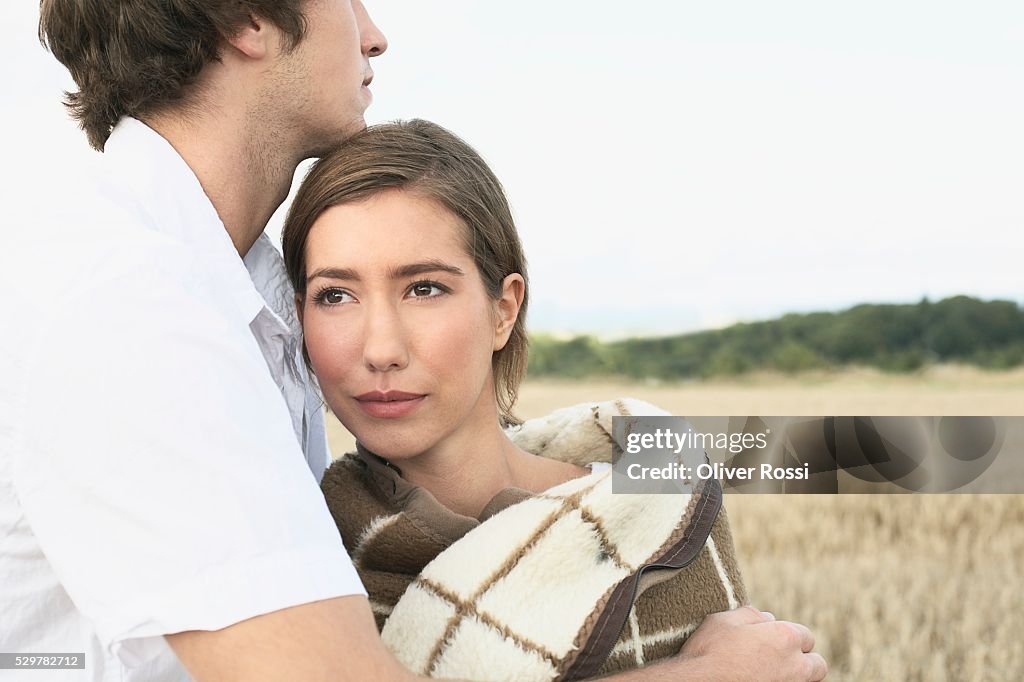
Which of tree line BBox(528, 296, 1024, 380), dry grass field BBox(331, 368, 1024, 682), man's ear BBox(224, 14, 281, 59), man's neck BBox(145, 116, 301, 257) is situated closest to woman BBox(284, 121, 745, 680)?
man's neck BBox(145, 116, 301, 257)

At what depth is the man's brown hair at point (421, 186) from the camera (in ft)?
7.13

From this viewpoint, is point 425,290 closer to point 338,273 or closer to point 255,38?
point 338,273

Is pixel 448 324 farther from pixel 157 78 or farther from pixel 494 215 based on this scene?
pixel 157 78

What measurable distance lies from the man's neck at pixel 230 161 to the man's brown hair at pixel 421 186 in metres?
0.10

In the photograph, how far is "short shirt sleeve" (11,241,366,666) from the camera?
1.44 meters

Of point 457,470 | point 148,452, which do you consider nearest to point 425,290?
point 457,470

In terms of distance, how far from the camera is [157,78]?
2248mm

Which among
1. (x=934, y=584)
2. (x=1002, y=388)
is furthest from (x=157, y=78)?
(x=1002, y=388)

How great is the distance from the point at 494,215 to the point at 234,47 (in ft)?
2.28

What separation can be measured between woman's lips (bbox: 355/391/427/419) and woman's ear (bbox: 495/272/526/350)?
1.03ft

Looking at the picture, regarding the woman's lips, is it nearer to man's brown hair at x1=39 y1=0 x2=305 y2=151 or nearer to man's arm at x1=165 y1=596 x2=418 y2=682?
man's arm at x1=165 y1=596 x2=418 y2=682

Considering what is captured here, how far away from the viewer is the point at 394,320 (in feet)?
6.75

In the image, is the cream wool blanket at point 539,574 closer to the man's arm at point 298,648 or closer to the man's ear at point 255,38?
the man's arm at point 298,648

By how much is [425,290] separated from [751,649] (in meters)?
0.96
